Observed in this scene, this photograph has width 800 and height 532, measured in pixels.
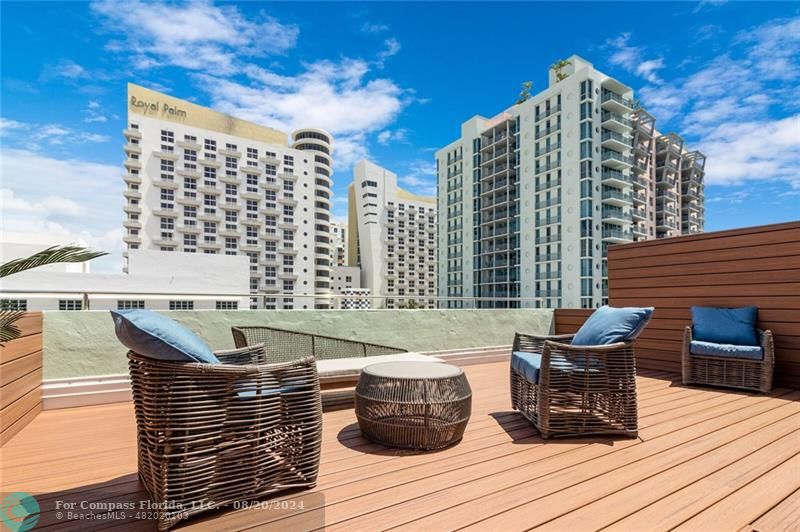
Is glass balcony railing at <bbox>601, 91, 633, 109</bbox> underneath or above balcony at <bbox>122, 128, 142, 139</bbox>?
underneath

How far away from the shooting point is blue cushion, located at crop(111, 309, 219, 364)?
1326mm

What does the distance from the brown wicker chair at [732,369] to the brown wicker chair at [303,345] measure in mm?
2547

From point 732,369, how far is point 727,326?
0.39 meters

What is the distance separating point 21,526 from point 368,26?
467 inches

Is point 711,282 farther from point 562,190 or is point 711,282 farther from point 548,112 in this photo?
point 548,112

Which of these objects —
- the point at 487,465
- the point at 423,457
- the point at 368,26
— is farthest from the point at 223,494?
the point at 368,26

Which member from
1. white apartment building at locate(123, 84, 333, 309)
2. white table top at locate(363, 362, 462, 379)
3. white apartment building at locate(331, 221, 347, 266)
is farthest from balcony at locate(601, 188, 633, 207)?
white apartment building at locate(331, 221, 347, 266)

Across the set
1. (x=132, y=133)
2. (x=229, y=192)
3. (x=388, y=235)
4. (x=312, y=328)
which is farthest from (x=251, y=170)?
(x=312, y=328)

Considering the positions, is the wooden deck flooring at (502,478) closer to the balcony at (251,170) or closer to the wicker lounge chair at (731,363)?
the wicker lounge chair at (731,363)

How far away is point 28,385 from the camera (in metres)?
2.51

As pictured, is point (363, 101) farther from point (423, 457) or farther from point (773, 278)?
point (423, 457)

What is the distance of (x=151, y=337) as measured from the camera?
1328mm

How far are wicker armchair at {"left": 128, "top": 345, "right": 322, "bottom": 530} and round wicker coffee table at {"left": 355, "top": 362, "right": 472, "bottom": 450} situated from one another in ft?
1.52

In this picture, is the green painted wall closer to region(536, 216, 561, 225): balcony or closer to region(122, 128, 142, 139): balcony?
region(536, 216, 561, 225): balcony
